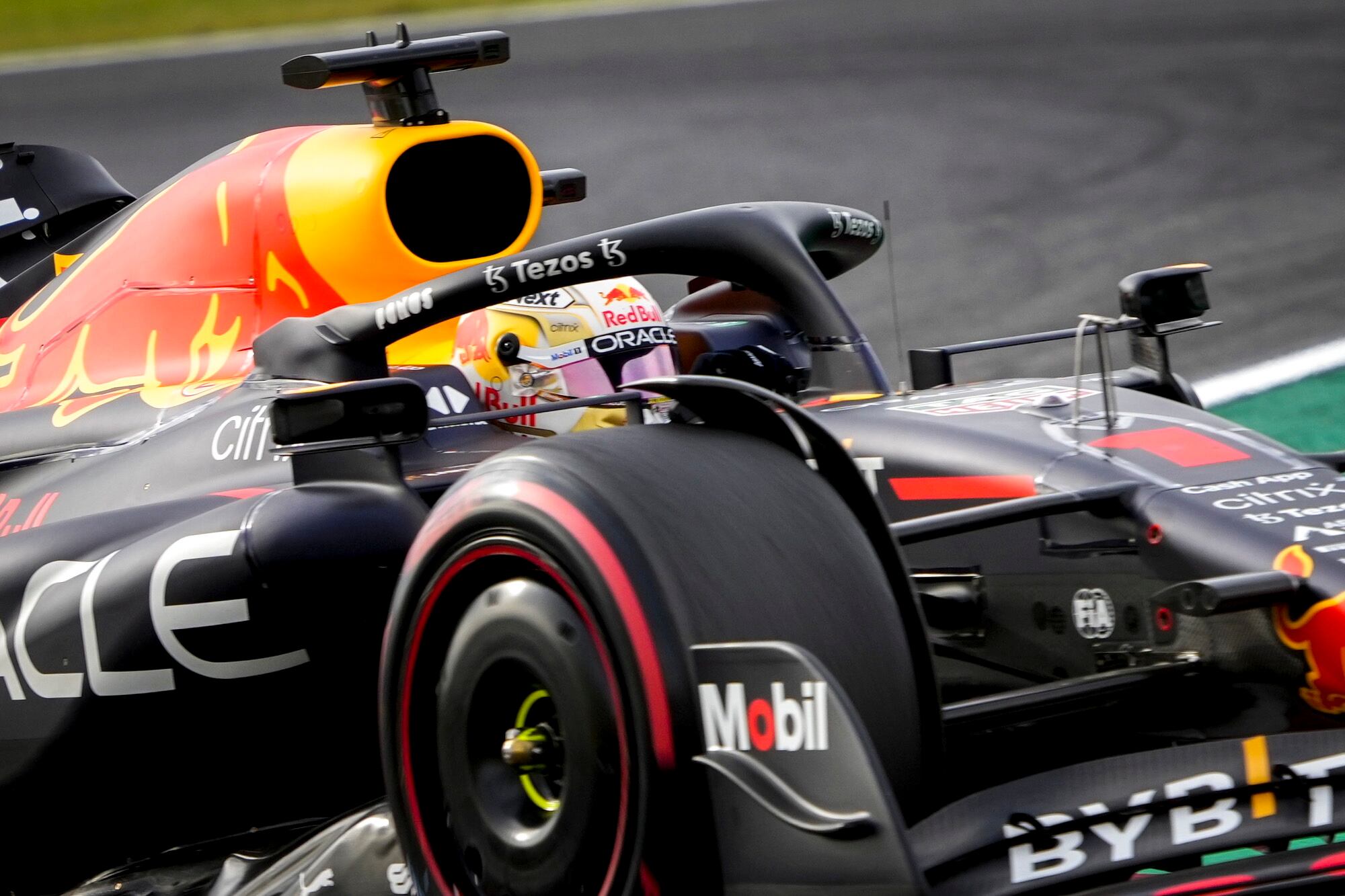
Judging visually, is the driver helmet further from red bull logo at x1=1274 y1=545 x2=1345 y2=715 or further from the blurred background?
the blurred background

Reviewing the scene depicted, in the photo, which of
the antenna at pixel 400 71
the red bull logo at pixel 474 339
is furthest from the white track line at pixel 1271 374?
the red bull logo at pixel 474 339

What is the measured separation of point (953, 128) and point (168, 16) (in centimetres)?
811

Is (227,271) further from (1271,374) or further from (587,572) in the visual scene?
(1271,374)

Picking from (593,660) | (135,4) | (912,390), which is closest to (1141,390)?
(912,390)

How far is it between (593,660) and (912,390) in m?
1.72

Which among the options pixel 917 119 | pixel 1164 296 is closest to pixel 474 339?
pixel 1164 296

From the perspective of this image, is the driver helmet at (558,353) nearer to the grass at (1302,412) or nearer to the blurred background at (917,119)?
the grass at (1302,412)

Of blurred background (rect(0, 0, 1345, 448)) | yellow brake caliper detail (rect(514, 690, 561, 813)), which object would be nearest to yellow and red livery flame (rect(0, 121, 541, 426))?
yellow brake caliper detail (rect(514, 690, 561, 813))

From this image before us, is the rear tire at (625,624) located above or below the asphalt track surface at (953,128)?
below

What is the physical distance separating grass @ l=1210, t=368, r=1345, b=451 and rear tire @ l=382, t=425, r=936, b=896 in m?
4.73

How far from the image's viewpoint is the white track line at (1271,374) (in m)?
7.63

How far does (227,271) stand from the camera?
4461 mm

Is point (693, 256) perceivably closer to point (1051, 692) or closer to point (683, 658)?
point (1051, 692)

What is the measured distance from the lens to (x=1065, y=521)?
3.08m
